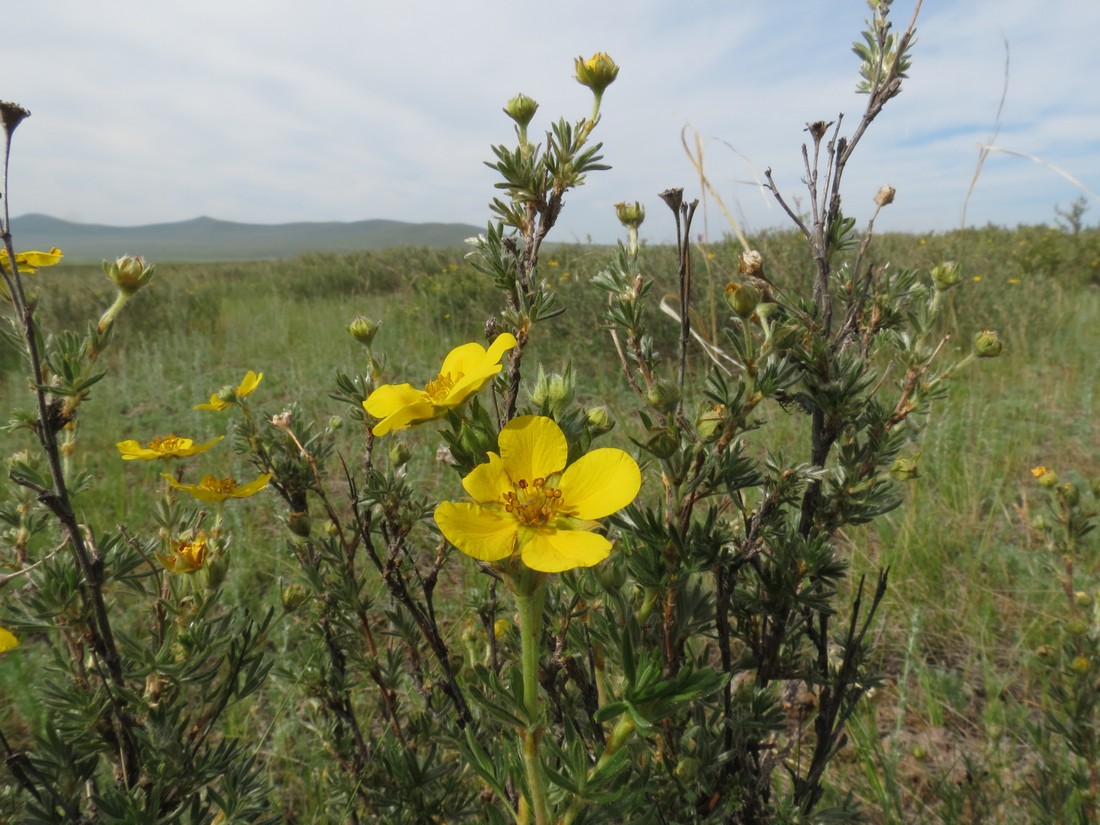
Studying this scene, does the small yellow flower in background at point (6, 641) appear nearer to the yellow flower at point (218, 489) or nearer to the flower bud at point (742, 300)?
the yellow flower at point (218, 489)

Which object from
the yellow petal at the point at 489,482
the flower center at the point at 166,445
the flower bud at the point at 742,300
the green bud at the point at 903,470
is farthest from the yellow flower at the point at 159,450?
the green bud at the point at 903,470

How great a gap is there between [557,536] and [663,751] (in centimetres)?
51

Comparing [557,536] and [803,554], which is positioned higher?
[557,536]

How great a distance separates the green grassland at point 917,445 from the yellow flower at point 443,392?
626 millimetres

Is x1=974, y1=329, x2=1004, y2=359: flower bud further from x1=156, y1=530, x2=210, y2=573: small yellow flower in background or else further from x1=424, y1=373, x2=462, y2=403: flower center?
x1=156, y1=530, x2=210, y2=573: small yellow flower in background

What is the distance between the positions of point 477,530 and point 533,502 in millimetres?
74

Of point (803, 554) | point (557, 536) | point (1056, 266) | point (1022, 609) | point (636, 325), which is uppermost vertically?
point (1056, 266)

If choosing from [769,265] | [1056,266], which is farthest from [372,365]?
[1056,266]

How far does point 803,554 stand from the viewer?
37.7 inches

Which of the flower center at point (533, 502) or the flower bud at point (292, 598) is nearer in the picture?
the flower center at point (533, 502)

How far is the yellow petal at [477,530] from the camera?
0.65 metres

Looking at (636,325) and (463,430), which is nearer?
(463,430)

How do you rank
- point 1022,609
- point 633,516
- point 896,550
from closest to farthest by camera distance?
point 633,516 < point 1022,609 < point 896,550

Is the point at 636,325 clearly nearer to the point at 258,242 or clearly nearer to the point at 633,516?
the point at 633,516
